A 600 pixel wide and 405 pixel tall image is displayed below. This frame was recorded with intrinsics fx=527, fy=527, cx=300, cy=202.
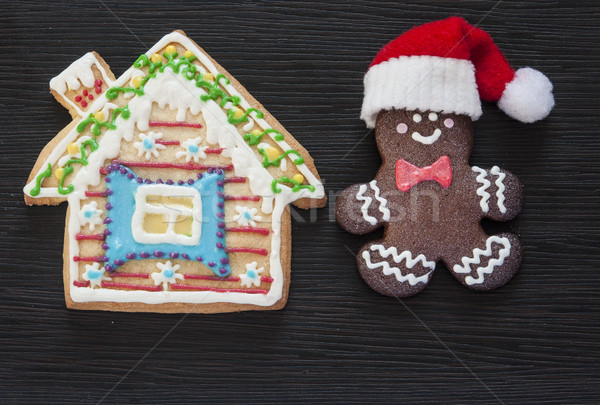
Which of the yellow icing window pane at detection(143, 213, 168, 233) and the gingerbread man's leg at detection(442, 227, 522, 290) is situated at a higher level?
the yellow icing window pane at detection(143, 213, 168, 233)

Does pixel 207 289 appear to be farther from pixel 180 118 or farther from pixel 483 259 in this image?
pixel 483 259

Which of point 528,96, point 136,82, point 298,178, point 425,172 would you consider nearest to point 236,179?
point 298,178

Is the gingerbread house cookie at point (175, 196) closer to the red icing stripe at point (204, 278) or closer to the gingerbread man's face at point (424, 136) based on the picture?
the red icing stripe at point (204, 278)

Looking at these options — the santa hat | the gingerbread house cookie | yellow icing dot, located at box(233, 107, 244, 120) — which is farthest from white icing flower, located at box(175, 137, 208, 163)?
the santa hat

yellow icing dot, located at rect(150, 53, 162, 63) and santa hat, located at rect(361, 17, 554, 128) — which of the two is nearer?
santa hat, located at rect(361, 17, 554, 128)

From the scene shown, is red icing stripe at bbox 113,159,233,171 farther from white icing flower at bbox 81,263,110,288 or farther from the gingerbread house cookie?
white icing flower at bbox 81,263,110,288

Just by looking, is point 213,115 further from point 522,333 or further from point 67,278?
point 522,333
